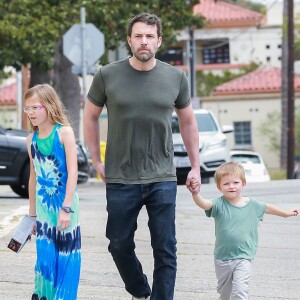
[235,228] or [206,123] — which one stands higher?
[235,228]

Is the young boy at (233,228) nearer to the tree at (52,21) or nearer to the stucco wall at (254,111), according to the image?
the tree at (52,21)

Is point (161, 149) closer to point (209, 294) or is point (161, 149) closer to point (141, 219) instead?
point (209, 294)

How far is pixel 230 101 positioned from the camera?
204 feet

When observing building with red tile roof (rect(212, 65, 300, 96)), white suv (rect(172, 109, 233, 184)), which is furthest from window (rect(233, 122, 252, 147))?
white suv (rect(172, 109, 233, 184))

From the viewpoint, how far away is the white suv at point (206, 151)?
78.0ft

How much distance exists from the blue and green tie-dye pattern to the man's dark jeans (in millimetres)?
445

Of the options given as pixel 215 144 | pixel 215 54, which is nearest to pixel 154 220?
pixel 215 144

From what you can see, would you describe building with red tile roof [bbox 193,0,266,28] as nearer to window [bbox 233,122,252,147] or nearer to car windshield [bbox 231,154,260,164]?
window [bbox 233,122,252,147]

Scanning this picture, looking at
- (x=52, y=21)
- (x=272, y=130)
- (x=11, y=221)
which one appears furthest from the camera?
(x=272, y=130)

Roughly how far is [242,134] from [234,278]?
54931mm

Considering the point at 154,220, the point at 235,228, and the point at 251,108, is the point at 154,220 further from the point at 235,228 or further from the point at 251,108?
the point at 251,108

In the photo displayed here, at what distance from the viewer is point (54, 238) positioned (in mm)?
7387

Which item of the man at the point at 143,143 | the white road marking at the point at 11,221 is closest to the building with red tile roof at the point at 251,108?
the white road marking at the point at 11,221

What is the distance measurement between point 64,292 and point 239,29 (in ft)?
236
